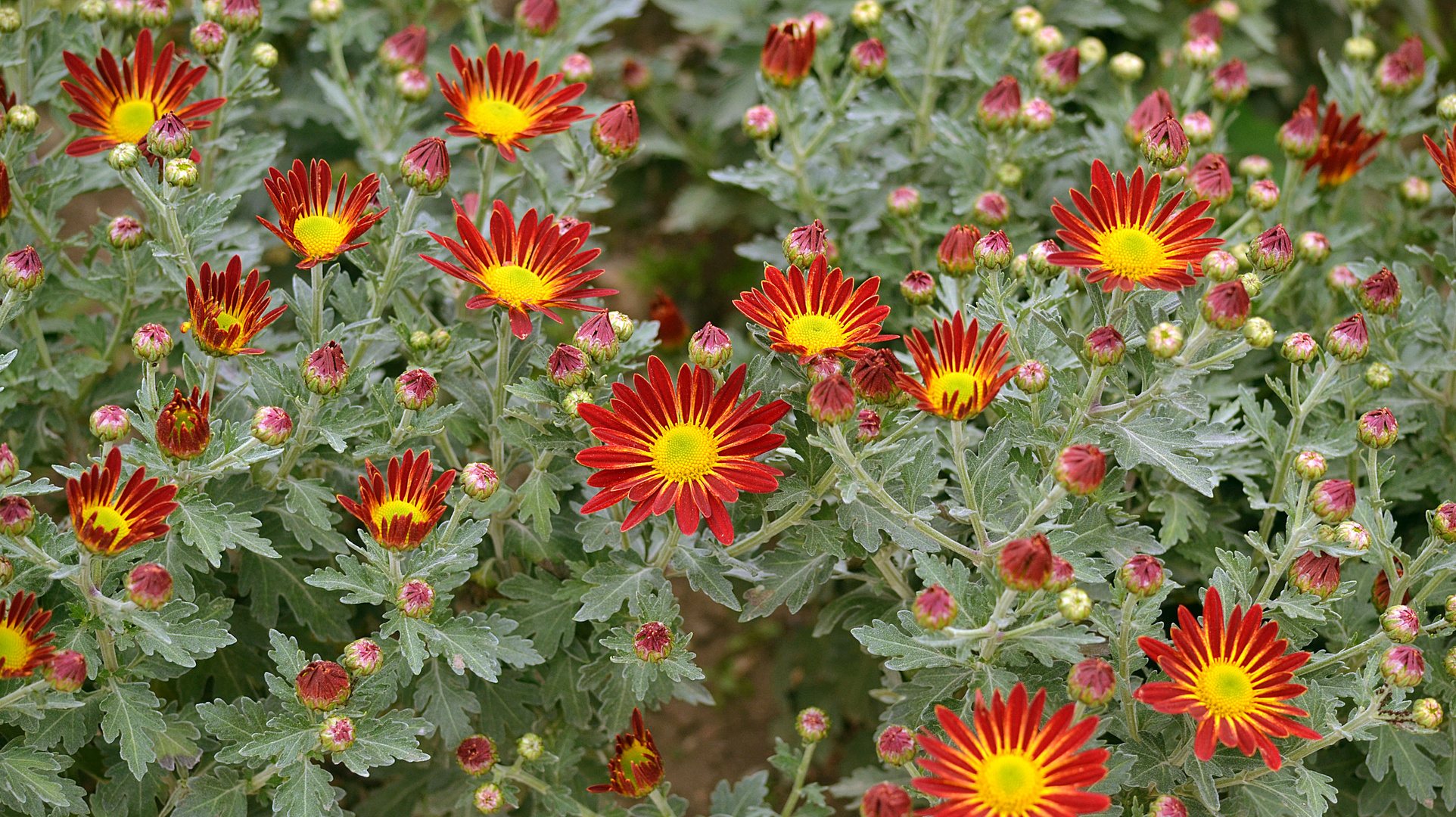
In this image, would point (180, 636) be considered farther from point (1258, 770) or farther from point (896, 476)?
point (1258, 770)

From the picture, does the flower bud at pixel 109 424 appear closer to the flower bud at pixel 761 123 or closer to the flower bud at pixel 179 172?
the flower bud at pixel 179 172

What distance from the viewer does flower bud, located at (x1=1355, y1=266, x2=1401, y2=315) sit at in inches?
91.4

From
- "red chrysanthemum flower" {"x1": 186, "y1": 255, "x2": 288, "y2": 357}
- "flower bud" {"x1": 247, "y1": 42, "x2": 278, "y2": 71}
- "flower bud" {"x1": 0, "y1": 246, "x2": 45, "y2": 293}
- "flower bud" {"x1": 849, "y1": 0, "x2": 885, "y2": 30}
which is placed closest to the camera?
"red chrysanthemum flower" {"x1": 186, "y1": 255, "x2": 288, "y2": 357}

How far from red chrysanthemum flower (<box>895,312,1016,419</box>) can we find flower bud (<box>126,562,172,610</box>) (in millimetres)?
1188

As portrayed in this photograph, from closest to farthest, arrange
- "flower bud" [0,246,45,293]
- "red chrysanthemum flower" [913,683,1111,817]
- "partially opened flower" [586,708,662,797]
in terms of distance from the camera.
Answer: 1. "red chrysanthemum flower" [913,683,1111,817]
2. "flower bud" [0,246,45,293]
3. "partially opened flower" [586,708,662,797]

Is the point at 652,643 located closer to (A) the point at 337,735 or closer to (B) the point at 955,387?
(A) the point at 337,735

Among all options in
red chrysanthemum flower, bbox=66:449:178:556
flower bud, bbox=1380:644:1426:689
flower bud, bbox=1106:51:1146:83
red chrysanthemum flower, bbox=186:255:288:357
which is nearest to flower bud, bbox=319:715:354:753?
red chrysanthemum flower, bbox=66:449:178:556

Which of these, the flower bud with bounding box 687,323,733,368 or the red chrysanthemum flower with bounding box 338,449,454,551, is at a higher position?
the flower bud with bounding box 687,323,733,368

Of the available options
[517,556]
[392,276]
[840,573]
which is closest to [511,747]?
[517,556]

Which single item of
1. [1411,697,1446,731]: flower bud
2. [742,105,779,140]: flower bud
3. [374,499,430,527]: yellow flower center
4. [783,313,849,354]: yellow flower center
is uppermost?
[742,105,779,140]: flower bud

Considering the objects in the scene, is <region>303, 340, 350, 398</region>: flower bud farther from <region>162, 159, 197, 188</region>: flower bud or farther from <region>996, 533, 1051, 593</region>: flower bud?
<region>996, 533, 1051, 593</region>: flower bud

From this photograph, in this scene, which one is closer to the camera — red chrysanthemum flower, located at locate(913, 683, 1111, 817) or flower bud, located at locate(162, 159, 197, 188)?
red chrysanthemum flower, located at locate(913, 683, 1111, 817)

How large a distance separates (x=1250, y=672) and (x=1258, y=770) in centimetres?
29

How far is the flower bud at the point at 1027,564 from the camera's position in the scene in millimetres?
1744
